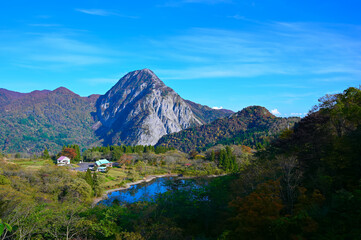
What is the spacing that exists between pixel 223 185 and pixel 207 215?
883 centimetres

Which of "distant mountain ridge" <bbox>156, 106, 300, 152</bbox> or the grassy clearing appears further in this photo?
"distant mountain ridge" <bbox>156, 106, 300, 152</bbox>

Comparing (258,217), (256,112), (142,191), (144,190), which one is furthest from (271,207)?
(256,112)

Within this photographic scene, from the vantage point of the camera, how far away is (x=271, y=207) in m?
12.5

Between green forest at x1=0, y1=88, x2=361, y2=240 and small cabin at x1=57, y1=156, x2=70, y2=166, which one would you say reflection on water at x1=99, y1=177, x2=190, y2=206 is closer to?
green forest at x1=0, y1=88, x2=361, y2=240

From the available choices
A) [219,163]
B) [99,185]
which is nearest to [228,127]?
[219,163]

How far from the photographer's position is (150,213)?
73.0 feet

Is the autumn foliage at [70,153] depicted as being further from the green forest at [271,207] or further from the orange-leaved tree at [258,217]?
the orange-leaved tree at [258,217]

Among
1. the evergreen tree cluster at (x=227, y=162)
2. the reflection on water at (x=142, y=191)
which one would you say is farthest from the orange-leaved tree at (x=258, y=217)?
the evergreen tree cluster at (x=227, y=162)

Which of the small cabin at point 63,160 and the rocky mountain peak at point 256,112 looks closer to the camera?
A: the small cabin at point 63,160

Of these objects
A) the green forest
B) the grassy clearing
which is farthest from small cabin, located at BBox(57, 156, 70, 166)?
the green forest

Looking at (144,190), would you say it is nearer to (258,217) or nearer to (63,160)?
(63,160)

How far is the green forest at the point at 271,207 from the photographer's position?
11.9m

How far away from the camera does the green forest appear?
11.9 metres

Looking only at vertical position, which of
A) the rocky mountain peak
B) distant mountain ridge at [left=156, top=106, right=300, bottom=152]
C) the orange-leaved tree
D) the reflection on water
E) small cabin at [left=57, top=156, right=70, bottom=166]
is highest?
the rocky mountain peak
